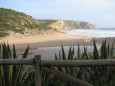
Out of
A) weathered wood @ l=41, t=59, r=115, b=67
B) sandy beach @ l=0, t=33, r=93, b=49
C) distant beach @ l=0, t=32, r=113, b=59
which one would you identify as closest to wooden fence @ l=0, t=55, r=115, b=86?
weathered wood @ l=41, t=59, r=115, b=67

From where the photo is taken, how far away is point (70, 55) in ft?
16.9

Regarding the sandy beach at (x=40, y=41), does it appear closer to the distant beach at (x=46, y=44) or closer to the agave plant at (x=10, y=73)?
the distant beach at (x=46, y=44)

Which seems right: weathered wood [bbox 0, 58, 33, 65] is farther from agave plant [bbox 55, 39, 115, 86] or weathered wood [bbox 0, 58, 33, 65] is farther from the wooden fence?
agave plant [bbox 55, 39, 115, 86]

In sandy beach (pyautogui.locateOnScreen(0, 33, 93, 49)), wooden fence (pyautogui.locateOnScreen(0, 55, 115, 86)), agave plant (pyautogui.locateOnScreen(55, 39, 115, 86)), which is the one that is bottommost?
sandy beach (pyautogui.locateOnScreen(0, 33, 93, 49))

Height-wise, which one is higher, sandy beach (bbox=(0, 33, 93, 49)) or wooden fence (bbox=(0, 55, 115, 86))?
wooden fence (bbox=(0, 55, 115, 86))

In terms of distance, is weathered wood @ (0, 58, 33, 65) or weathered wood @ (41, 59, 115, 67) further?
weathered wood @ (0, 58, 33, 65)

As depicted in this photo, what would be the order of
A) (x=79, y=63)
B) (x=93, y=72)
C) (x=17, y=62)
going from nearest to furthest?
1. (x=79, y=63)
2. (x=17, y=62)
3. (x=93, y=72)

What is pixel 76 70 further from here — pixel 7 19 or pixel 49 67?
pixel 7 19

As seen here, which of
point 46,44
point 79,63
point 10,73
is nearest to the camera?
point 79,63

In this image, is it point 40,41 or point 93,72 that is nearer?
point 93,72

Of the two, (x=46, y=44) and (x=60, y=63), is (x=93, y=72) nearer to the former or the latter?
(x=60, y=63)

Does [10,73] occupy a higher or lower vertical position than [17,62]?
lower

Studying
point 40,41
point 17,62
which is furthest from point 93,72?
point 40,41

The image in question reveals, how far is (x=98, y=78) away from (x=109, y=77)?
17cm
